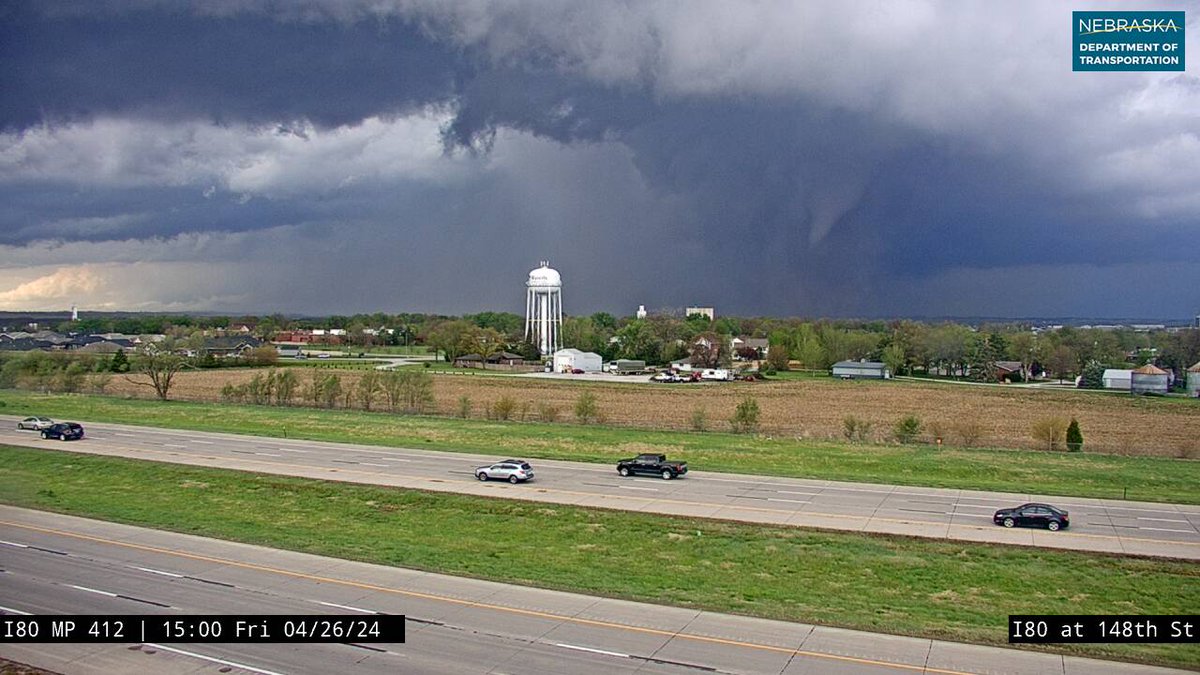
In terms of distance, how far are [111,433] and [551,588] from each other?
161 feet

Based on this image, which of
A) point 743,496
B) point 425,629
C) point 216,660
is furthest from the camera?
point 743,496

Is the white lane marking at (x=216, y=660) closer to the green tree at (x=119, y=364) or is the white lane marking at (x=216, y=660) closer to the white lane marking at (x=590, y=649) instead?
the white lane marking at (x=590, y=649)

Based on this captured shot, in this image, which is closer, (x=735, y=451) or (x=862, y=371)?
(x=735, y=451)

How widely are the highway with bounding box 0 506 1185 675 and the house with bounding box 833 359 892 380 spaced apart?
13099 cm

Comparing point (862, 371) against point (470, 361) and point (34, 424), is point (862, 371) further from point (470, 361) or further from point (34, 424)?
point (34, 424)

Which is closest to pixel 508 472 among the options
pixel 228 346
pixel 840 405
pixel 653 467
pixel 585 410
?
pixel 653 467

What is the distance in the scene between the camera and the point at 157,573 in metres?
27.2

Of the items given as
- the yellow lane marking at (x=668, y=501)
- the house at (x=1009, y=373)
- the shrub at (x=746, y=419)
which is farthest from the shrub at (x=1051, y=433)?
the house at (x=1009, y=373)

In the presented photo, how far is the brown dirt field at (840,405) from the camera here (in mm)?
71000

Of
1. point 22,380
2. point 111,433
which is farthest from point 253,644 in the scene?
point 22,380

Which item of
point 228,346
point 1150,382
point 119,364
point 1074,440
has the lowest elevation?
point 1150,382

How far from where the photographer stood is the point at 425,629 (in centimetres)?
2233

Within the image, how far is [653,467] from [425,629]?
2357 centimetres

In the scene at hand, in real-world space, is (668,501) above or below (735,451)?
above
